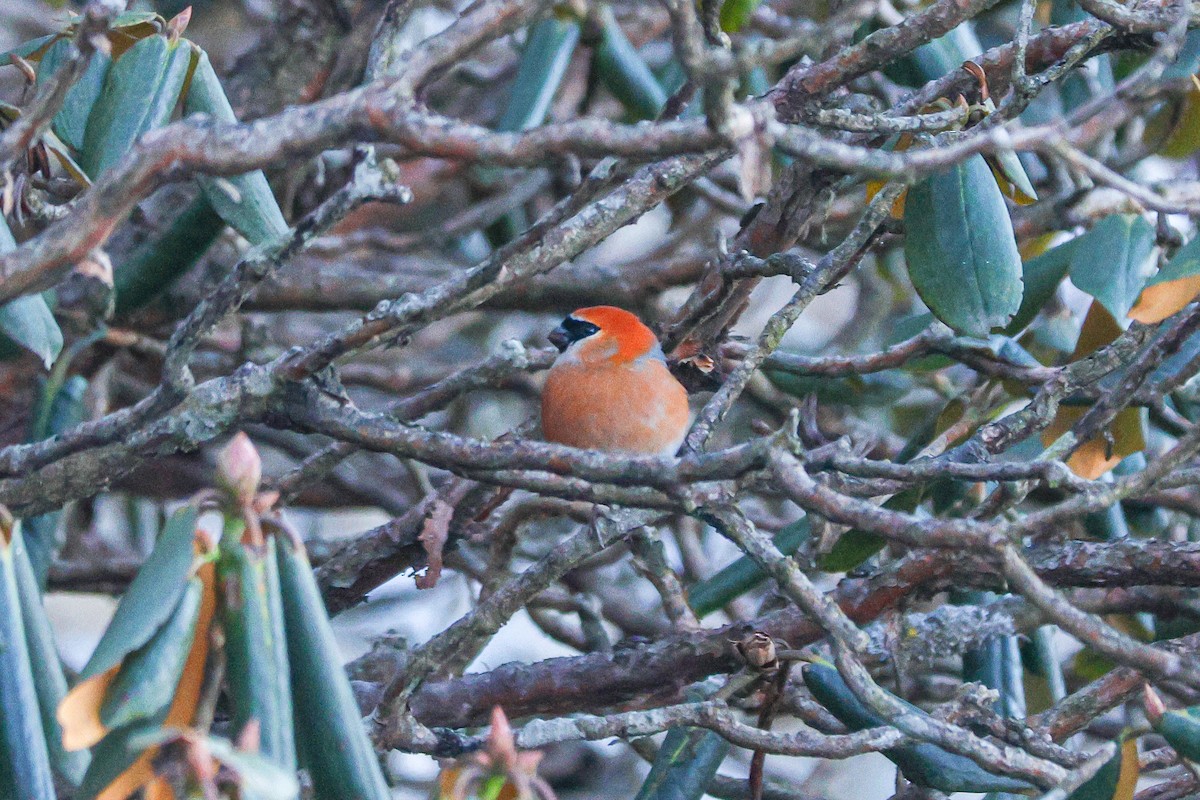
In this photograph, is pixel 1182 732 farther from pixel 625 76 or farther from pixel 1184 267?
pixel 625 76

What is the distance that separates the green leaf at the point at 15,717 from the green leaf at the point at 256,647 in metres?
0.25

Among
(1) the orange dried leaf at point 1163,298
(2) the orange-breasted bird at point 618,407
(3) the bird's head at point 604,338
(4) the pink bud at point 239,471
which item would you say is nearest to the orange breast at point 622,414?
(2) the orange-breasted bird at point 618,407

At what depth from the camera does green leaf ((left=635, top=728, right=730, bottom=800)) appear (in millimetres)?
1854

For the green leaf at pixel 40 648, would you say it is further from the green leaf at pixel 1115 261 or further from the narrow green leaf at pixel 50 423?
the green leaf at pixel 1115 261

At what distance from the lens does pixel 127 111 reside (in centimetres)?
171

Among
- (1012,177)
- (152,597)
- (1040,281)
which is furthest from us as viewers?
(1040,281)

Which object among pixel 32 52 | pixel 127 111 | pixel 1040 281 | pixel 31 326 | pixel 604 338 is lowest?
pixel 1040 281

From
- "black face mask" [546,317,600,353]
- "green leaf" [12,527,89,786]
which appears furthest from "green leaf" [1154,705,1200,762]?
"black face mask" [546,317,600,353]

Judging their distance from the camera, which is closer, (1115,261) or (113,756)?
(113,756)

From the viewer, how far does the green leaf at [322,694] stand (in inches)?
47.1

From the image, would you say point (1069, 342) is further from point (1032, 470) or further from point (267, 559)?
point (267, 559)

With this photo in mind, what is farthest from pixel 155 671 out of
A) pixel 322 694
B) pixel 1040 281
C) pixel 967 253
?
pixel 1040 281

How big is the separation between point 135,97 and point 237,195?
0.20m

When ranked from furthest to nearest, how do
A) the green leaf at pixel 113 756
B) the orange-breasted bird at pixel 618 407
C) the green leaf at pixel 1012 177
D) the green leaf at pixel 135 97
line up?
1. the orange-breasted bird at pixel 618 407
2. the green leaf at pixel 1012 177
3. the green leaf at pixel 135 97
4. the green leaf at pixel 113 756
